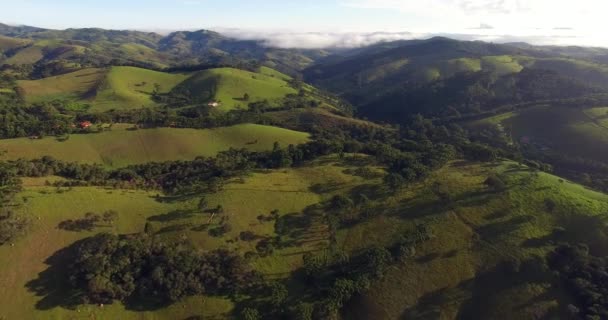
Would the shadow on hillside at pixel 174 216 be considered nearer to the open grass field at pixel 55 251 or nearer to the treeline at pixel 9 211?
the open grass field at pixel 55 251

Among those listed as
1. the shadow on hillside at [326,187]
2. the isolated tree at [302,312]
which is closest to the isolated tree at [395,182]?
the shadow on hillside at [326,187]

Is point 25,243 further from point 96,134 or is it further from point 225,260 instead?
point 96,134

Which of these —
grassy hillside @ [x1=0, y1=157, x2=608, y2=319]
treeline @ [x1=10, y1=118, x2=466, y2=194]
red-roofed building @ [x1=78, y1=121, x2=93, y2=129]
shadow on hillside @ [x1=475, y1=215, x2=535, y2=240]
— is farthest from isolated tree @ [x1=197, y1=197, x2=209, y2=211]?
red-roofed building @ [x1=78, y1=121, x2=93, y2=129]

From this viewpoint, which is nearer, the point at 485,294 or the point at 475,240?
the point at 485,294

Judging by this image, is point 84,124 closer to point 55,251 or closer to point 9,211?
point 9,211

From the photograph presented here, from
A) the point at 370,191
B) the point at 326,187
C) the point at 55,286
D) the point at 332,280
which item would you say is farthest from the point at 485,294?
the point at 55,286

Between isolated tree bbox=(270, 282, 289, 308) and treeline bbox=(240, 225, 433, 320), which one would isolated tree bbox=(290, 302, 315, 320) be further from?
isolated tree bbox=(270, 282, 289, 308)

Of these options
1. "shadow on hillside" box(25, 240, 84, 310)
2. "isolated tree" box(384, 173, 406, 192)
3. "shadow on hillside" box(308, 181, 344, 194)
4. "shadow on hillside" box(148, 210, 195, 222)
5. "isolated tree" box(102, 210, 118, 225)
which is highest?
"isolated tree" box(384, 173, 406, 192)
